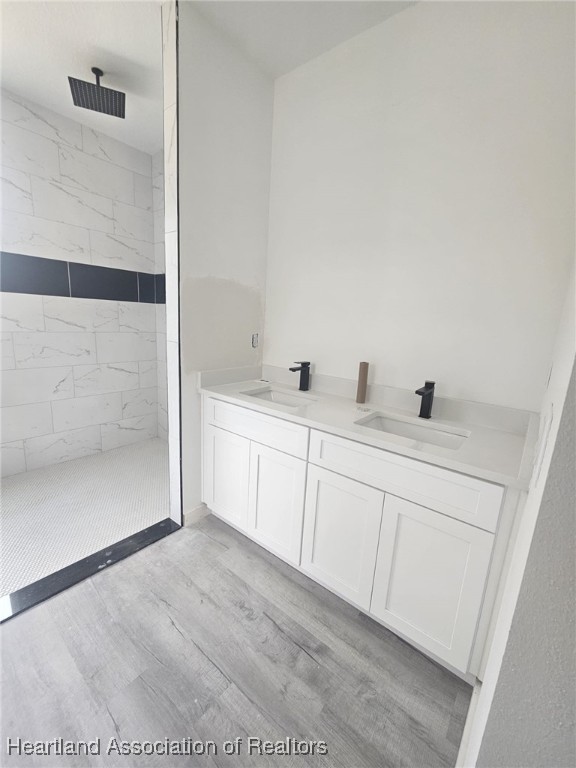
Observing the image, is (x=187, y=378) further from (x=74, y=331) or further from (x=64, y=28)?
(x=64, y=28)

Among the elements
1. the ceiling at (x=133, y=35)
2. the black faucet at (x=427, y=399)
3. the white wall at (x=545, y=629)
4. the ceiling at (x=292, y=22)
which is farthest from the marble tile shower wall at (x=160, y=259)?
the white wall at (x=545, y=629)

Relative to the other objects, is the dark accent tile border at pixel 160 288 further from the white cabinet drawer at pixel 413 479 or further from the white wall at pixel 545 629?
the white wall at pixel 545 629

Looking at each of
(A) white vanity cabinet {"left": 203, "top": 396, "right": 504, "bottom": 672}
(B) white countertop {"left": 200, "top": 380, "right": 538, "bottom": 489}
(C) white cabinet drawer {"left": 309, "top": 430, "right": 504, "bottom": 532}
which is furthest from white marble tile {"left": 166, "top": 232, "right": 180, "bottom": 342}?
(C) white cabinet drawer {"left": 309, "top": 430, "right": 504, "bottom": 532}

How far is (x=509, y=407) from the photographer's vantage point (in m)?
1.45

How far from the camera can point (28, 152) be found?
2.27 metres

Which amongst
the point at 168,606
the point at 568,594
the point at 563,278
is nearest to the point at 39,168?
the point at 168,606

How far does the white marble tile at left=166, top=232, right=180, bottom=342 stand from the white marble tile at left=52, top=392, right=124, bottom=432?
153 cm

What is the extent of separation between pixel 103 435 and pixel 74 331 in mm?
971

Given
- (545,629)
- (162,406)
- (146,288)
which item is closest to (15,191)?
(146,288)

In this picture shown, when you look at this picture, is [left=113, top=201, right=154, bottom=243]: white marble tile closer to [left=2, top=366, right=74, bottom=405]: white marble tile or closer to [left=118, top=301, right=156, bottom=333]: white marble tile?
[left=118, top=301, right=156, bottom=333]: white marble tile

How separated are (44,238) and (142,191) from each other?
0.99 metres

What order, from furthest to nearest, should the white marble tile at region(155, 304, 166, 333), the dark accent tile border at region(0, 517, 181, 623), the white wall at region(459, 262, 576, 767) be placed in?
the white marble tile at region(155, 304, 166, 333), the dark accent tile border at region(0, 517, 181, 623), the white wall at region(459, 262, 576, 767)

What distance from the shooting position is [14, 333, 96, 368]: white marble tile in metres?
2.39

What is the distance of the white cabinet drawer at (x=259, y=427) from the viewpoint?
151 centimetres
